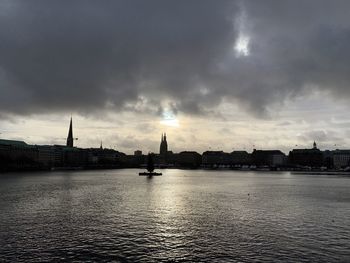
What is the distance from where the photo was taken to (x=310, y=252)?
3155 cm

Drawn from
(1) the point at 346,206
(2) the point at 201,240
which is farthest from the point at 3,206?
(1) the point at 346,206

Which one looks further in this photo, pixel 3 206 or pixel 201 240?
pixel 3 206

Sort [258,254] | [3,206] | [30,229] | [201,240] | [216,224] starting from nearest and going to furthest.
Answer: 1. [258,254]
2. [201,240]
3. [30,229]
4. [216,224]
5. [3,206]

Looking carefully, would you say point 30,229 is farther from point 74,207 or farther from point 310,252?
point 310,252

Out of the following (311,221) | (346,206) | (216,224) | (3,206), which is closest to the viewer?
(216,224)

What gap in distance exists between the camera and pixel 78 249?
103 feet

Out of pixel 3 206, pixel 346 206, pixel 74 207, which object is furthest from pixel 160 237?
pixel 346 206

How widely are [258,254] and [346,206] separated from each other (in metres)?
37.3

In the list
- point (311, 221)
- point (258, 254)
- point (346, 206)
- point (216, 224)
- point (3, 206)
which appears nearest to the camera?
point (258, 254)

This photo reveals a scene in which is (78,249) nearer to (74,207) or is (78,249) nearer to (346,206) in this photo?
(74,207)

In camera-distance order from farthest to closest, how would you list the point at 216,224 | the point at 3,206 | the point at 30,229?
the point at 3,206, the point at 216,224, the point at 30,229

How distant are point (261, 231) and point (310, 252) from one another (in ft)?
26.9

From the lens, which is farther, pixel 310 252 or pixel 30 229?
pixel 30 229

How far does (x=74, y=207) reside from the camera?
2253 inches
